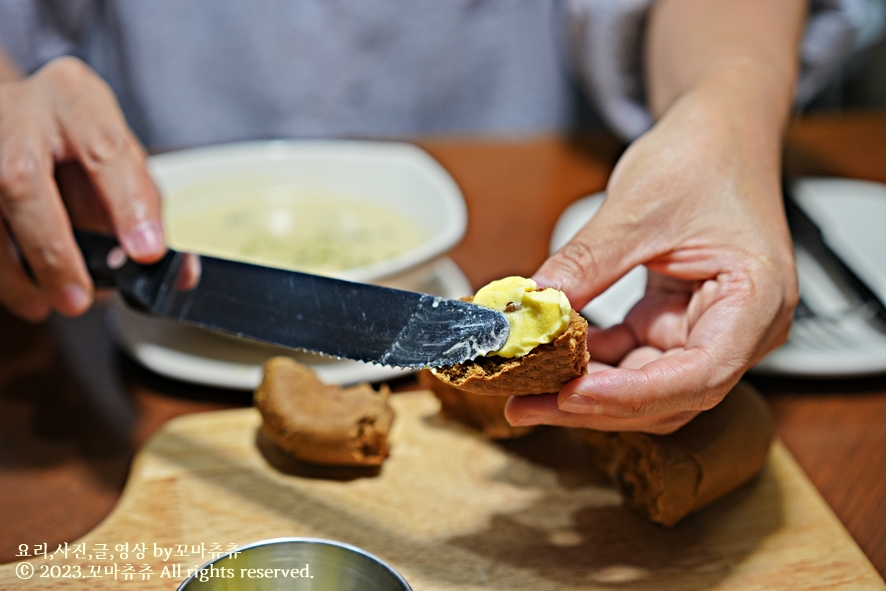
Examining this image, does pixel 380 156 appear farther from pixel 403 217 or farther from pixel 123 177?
pixel 123 177

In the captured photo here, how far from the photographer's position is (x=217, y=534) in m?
1.22

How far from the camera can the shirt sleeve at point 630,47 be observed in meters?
2.09

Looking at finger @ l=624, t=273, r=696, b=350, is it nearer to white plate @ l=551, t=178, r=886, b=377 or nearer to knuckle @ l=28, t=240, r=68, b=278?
white plate @ l=551, t=178, r=886, b=377

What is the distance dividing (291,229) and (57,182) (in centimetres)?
55

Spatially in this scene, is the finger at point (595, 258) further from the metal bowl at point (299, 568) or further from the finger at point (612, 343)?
the metal bowl at point (299, 568)

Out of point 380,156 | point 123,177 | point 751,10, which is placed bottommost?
point 380,156

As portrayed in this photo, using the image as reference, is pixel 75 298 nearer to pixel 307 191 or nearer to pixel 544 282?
pixel 307 191

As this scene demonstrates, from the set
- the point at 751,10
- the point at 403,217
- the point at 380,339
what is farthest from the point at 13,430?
the point at 751,10

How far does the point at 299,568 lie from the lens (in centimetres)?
104

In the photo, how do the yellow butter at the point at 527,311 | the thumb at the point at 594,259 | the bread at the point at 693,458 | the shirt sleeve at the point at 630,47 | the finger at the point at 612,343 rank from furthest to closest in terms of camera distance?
1. the shirt sleeve at the point at 630,47
2. the finger at the point at 612,343
3. the bread at the point at 693,458
4. the thumb at the point at 594,259
5. the yellow butter at the point at 527,311

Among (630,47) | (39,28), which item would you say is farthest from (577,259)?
(39,28)

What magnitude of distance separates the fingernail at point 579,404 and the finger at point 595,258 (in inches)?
5.8

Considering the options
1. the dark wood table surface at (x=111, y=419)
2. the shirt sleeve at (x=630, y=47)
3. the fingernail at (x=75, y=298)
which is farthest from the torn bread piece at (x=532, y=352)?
the shirt sleeve at (x=630, y=47)

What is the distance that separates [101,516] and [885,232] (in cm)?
200
